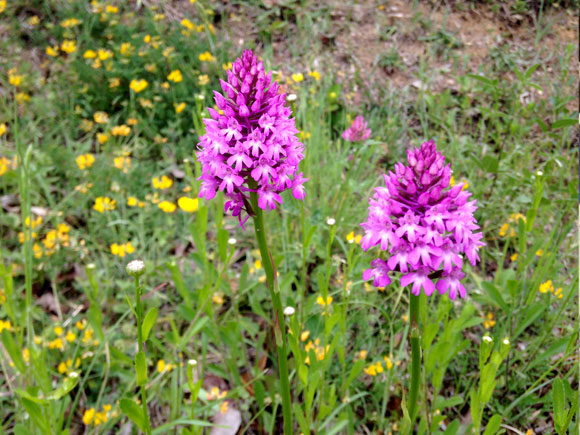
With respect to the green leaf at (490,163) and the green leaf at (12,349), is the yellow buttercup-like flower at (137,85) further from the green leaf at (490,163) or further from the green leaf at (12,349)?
the green leaf at (490,163)

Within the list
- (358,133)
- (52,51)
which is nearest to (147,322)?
(358,133)

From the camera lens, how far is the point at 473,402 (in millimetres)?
1738

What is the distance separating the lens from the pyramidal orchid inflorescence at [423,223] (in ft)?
4.52

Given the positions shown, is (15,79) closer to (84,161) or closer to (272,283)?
(84,161)

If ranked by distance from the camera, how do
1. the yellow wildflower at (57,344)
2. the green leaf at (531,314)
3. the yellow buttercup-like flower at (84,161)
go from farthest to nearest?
1. the yellow buttercup-like flower at (84,161)
2. the yellow wildflower at (57,344)
3. the green leaf at (531,314)

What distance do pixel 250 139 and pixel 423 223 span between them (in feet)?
Result: 1.87

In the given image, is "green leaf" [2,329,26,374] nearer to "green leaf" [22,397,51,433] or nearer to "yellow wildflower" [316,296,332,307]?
"green leaf" [22,397,51,433]

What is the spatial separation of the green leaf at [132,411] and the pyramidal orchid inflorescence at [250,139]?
69 cm

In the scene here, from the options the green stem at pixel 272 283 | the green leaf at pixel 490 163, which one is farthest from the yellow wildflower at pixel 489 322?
the green stem at pixel 272 283

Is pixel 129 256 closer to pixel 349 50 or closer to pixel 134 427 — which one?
pixel 134 427

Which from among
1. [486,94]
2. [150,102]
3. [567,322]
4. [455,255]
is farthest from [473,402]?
[150,102]

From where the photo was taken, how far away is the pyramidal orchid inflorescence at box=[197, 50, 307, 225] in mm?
1544

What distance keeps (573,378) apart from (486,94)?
8.57ft

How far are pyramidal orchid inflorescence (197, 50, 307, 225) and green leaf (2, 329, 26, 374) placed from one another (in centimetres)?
106
